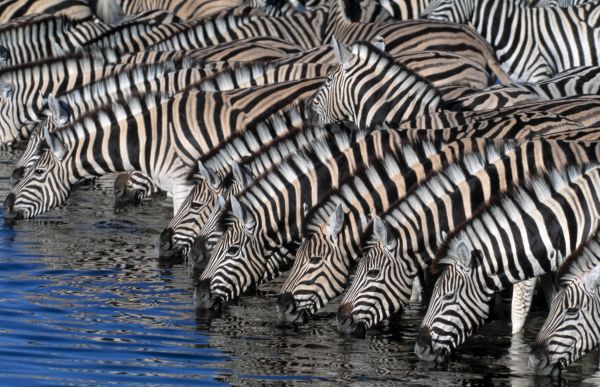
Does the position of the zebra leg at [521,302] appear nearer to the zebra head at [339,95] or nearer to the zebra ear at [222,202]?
the zebra ear at [222,202]

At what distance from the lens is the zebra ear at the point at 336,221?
517 inches

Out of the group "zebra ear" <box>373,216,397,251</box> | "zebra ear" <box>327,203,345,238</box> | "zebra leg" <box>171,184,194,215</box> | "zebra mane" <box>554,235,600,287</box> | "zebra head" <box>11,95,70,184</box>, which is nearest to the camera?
"zebra mane" <box>554,235,600,287</box>

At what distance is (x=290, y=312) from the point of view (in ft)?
42.7

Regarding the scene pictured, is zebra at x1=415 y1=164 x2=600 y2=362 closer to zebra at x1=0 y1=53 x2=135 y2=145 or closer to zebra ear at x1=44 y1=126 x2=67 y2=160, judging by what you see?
zebra ear at x1=44 y1=126 x2=67 y2=160

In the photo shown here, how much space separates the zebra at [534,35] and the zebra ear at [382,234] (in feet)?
26.8

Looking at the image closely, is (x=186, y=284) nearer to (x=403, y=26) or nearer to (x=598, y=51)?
(x=403, y=26)

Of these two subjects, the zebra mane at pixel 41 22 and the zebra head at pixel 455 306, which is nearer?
the zebra head at pixel 455 306

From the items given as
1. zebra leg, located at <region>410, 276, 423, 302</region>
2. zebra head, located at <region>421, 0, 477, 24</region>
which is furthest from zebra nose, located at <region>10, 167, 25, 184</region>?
zebra leg, located at <region>410, 276, 423, 302</region>

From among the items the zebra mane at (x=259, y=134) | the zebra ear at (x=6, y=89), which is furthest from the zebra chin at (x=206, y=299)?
the zebra ear at (x=6, y=89)

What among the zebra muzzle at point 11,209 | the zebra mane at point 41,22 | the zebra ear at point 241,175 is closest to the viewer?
the zebra ear at point 241,175

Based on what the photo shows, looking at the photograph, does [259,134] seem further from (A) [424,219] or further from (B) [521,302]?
(B) [521,302]

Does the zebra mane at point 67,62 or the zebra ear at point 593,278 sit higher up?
the zebra mane at point 67,62

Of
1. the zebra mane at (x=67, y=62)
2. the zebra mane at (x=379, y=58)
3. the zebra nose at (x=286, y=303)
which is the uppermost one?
the zebra mane at (x=67, y=62)

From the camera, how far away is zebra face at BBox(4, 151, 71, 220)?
53.5 ft
